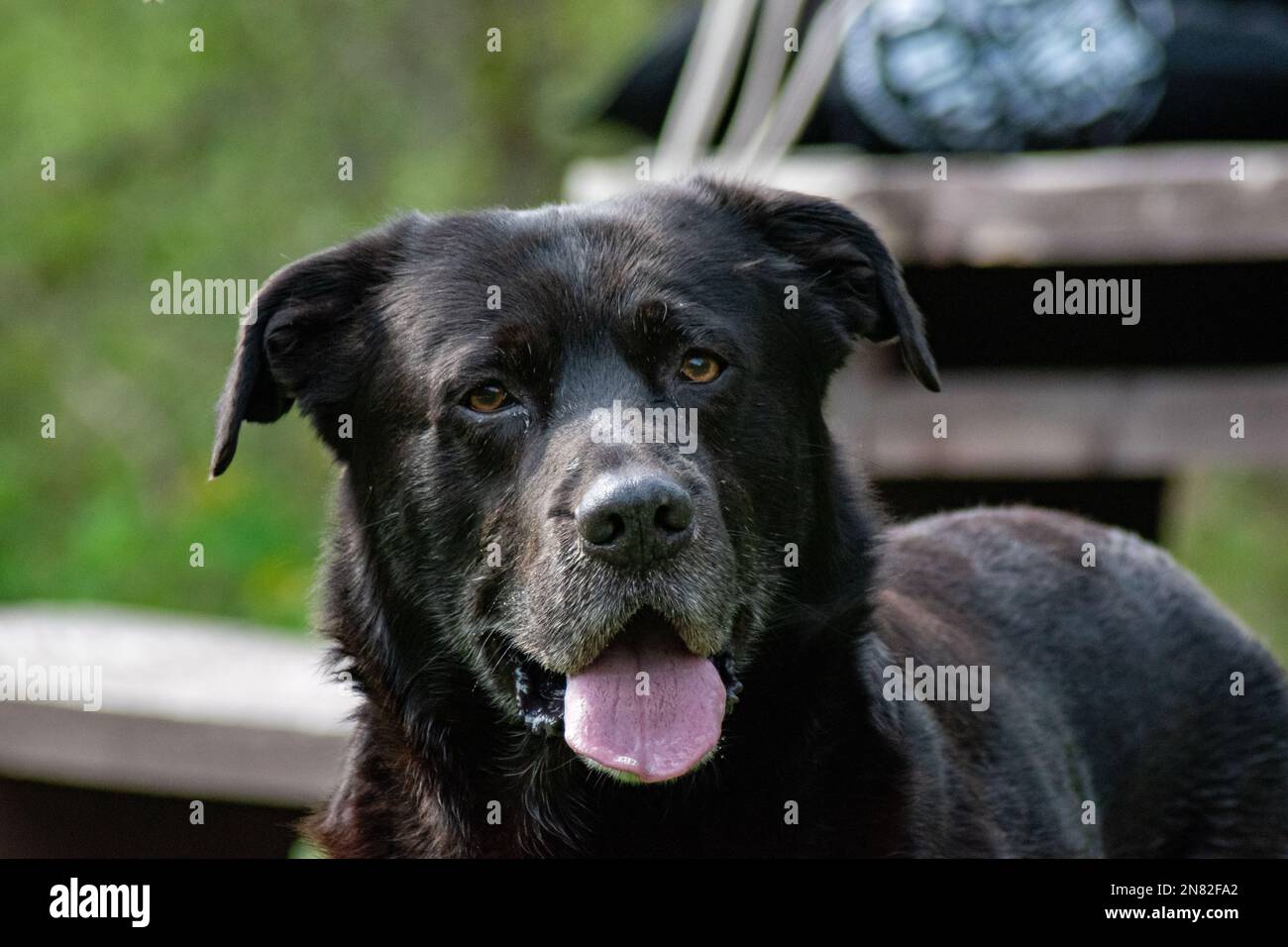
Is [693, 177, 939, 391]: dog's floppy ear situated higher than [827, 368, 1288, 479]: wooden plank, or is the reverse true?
[827, 368, 1288, 479]: wooden plank

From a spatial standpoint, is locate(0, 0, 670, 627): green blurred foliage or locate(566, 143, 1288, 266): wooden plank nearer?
locate(566, 143, 1288, 266): wooden plank

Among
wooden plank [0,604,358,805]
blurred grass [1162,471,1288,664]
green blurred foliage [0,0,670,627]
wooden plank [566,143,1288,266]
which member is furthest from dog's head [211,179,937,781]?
blurred grass [1162,471,1288,664]

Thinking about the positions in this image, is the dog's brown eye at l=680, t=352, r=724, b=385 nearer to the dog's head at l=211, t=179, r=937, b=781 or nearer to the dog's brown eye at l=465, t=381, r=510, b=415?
the dog's head at l=211, t=179, r=937, b=781

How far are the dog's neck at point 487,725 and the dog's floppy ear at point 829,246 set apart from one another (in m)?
0.39

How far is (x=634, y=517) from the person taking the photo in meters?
2.94

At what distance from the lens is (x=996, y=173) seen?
6.01m

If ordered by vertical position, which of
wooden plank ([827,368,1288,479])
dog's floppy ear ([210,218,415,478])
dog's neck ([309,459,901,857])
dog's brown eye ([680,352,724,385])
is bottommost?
dog's neck ([309,459,901,857])

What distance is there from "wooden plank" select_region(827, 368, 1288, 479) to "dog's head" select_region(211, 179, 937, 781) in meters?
2.64

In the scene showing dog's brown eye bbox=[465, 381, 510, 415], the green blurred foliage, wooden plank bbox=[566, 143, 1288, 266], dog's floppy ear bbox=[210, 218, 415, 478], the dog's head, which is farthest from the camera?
the green blurred foliage

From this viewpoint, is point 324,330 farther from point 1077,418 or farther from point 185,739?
point 1077,418

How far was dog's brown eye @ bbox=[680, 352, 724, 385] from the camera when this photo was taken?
3.29m

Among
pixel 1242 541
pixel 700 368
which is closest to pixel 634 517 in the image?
pixel 700 368

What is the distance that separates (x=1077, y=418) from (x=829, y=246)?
2.99 m
